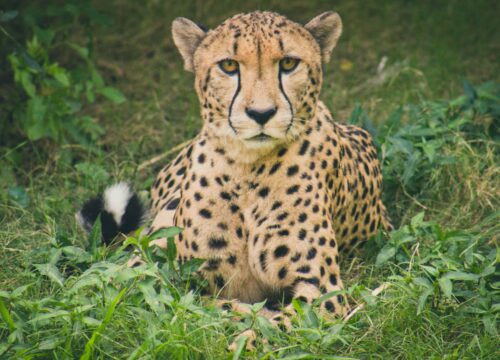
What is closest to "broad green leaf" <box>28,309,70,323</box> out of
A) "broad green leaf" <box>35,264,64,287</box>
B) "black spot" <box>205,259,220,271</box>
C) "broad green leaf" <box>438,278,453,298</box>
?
"broad green leaf" <box>35,264,64,287</box>

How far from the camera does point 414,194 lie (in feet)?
13.6

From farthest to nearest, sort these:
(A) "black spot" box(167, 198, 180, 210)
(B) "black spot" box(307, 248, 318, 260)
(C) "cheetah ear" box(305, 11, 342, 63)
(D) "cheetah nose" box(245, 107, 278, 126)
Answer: (A) "black spot" box(167, 198, 180, 210) < (C) "cheetah ear" box(305, 11, 342, 63) < (B) "black spot" box(307, 248, 318, 260) < (D) "cheetah nose" box(245, 107, 278, 126)

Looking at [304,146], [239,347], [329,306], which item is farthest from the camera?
[304,146]

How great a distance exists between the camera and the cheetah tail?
3592mm

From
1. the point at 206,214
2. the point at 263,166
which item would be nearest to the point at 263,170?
the point at 263,166

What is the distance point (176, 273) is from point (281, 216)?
427 millimetres

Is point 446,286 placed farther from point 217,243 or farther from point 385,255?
point 217,243

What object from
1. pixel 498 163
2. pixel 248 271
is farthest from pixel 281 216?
pixel 498 163

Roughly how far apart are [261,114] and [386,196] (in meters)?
1.49

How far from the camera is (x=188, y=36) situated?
10.6ft

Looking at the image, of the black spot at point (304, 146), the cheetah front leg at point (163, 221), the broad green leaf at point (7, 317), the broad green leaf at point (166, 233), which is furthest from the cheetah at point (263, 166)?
the broad green leaf at point (7, 317)

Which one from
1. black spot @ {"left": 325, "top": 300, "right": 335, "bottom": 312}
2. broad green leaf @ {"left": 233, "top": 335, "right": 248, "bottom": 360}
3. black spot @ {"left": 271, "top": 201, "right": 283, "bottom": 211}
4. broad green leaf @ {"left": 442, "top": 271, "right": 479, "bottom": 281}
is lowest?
black spot @ {"left": 325, "top": 300, "right": 335, "bottom": 312}

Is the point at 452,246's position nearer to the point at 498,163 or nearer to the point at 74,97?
the point at 498,163

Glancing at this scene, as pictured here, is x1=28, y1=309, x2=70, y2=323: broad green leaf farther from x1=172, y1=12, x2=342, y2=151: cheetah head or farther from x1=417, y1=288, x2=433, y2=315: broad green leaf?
x1=417, y1=288, x2=433, y2=315: broad green leaf
